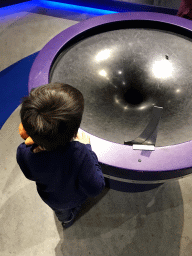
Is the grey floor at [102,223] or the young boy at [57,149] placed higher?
the young boy at [57,149]

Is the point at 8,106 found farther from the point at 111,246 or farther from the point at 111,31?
the point at 111,246

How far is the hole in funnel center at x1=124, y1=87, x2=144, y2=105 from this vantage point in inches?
47.8

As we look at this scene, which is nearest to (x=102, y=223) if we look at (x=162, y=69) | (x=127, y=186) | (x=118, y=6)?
(x=127, y=186)

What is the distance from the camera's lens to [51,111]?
1.35ft

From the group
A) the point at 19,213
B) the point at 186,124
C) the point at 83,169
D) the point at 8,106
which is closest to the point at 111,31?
the point at 186,124

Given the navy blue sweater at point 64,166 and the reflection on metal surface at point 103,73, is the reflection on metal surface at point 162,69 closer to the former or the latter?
the reflection on metal surface at point 103,73

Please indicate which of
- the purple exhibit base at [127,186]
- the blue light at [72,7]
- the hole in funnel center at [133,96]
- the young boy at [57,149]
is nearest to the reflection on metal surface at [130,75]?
the hole in funnel center at [133,96]

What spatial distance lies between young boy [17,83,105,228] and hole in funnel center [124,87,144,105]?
0.61 metres

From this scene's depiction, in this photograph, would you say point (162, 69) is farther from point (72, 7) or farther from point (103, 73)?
point (72, 7)

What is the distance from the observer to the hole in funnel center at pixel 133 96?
1.21m

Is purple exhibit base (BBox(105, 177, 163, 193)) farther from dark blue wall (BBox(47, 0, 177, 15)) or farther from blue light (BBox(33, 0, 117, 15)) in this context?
blue light (BBox(33, 0, 117, 15))

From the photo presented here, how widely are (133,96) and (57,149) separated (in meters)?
0.81

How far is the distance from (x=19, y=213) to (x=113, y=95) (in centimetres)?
Result: 81

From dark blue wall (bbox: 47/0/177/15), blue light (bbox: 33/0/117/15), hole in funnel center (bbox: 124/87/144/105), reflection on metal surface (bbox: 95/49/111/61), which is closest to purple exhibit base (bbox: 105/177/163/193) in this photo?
hole in funnel center (bbox: 124/87/144/105)
